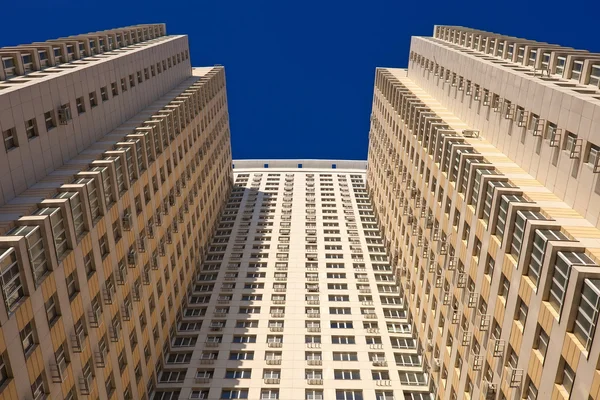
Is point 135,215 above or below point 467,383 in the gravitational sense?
above

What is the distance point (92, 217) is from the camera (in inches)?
1117

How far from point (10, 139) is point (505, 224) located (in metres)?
31.2

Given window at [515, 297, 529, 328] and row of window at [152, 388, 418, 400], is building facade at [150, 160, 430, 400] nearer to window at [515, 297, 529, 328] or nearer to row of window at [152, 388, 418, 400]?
row of window at [152, 388, 418, 400]

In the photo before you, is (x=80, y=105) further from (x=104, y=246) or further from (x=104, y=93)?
(x=104, y=246)

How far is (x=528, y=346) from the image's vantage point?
73.4 ft

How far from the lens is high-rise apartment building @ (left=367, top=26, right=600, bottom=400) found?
19.9m

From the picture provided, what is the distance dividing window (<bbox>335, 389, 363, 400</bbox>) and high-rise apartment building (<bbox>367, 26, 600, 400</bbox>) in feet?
23.0

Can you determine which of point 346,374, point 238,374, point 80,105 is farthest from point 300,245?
point 80,105

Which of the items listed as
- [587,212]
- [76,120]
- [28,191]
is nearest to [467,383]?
[587,212]

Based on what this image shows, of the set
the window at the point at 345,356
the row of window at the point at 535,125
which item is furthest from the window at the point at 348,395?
the row of window at the point at 535,125

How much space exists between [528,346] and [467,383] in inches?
399

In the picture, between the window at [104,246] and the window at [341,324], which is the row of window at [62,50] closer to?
the window at [104,246]

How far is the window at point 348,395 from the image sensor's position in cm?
4088

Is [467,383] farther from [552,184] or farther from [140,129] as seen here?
[140,129]
